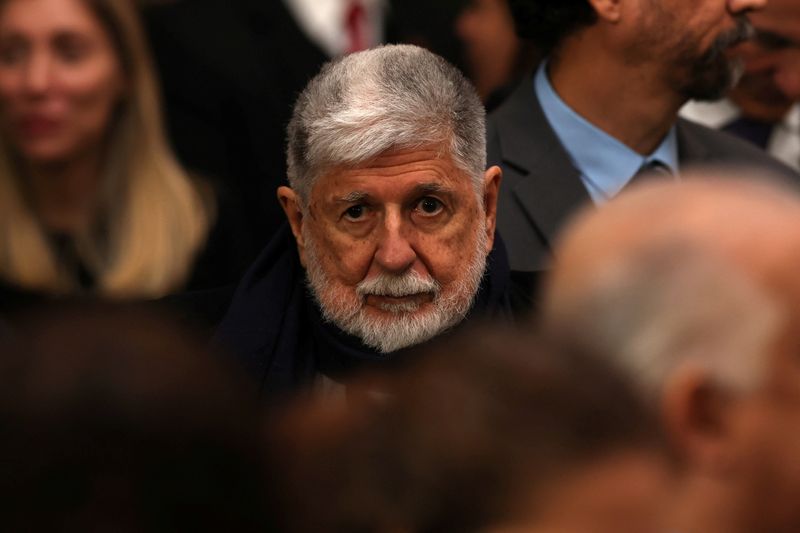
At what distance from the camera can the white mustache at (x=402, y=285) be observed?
14.8 ft

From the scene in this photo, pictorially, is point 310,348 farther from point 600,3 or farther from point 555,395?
point 555,395

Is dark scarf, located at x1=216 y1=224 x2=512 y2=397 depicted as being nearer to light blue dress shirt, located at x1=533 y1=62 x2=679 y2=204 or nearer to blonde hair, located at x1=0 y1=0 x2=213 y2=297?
blonde hair, located at x1=0 y1=0 x2=213 y2=297

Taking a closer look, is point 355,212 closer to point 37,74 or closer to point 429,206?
point 429,206

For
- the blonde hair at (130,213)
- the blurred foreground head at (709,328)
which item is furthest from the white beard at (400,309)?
the blurred foreground head at (709,328)

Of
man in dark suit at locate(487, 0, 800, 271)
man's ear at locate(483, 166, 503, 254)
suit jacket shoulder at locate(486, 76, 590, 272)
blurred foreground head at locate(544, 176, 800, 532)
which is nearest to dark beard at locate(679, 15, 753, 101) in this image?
man in dark suit at locate(487, 0, 800, 271)

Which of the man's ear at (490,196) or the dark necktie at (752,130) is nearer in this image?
the man's ear at (490,196)

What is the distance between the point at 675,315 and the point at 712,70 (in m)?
3.44

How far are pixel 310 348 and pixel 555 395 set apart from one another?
2.33m

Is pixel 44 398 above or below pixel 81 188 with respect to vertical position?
above

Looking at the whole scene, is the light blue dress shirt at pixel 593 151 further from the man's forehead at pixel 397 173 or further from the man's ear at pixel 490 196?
the man's forehead at pixel 397 173

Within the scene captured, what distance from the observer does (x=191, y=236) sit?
5691 mm

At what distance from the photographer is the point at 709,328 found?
247 cm

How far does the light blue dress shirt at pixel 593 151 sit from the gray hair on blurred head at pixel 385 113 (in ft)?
3.52

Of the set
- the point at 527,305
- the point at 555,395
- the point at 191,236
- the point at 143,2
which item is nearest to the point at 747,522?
the point at 555,395
